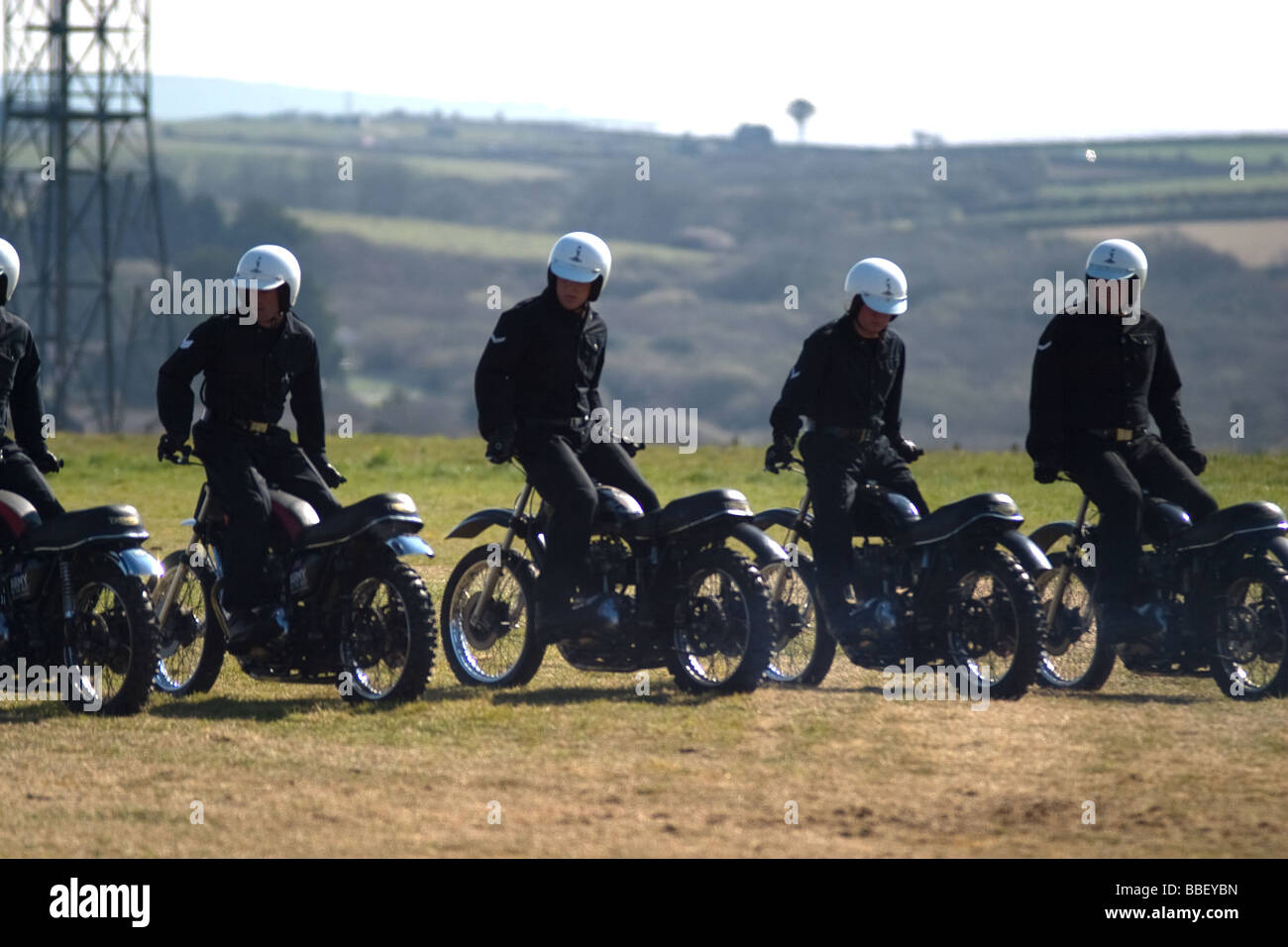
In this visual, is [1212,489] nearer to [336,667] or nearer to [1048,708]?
[1048,708]

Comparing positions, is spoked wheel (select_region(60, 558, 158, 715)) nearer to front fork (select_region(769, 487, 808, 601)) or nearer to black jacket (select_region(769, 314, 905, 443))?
front fork (select_region(769, 487, 808, 601))

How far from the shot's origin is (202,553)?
992 centimetres

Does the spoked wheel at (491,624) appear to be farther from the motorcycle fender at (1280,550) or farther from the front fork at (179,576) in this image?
the motorcycle fender at (1280,550)

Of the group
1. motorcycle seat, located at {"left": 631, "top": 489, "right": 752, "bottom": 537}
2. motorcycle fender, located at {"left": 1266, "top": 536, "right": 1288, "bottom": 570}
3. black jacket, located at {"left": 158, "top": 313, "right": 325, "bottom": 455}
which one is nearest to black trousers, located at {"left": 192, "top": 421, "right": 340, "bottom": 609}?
black jacket, located at {"left": 158, "top": 313, "right": 325, "bottom": 455}

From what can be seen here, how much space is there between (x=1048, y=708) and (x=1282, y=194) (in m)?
105

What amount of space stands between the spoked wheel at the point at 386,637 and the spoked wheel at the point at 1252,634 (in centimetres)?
392

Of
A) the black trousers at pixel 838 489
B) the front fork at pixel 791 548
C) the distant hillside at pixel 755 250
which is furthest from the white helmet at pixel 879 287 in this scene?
the distant hillside at pixel 755 250

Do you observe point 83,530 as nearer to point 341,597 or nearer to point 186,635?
point 186,635

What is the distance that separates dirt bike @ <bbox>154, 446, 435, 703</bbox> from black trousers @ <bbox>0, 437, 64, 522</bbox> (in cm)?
73

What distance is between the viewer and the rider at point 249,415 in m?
9.57

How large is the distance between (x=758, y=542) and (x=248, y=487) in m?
2.53

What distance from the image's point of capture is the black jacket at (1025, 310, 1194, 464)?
10109 mm

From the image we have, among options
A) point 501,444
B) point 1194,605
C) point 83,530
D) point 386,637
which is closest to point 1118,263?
point 1194,605

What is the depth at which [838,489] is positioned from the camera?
33.0 ft
